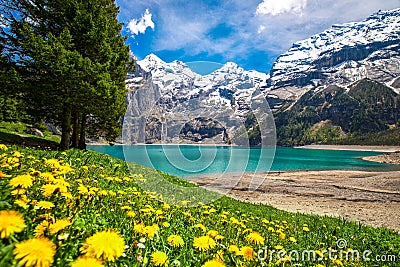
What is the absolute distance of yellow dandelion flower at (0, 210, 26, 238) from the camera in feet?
4.21

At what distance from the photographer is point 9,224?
132cm

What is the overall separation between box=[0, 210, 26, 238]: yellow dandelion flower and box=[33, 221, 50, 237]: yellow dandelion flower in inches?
17.2

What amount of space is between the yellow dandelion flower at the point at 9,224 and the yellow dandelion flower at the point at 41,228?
0.44 metres

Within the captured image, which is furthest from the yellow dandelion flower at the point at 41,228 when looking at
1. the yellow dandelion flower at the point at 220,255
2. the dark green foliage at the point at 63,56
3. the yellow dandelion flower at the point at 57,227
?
the dark green foliage at the point at 63,56

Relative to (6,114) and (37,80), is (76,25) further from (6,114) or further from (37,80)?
(6,114)

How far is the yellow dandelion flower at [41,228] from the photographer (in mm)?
1765

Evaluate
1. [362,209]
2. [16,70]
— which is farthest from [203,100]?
[362,209]

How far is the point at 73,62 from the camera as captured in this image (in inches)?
630

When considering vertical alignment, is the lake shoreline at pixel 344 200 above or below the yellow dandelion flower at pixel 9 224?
below

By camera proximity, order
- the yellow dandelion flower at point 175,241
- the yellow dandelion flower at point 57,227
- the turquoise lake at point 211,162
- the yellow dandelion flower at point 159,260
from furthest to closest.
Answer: the turquoise lake at point 211,162 < the yellow dandelion flower at point 175,241 < the yellow dandelion flower at point 159,260 < the yellow dandelion flower at point 57,227

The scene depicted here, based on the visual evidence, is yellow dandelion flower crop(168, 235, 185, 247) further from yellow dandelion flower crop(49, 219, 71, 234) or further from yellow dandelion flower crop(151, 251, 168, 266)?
yellow dandelion flower crop(49, 219, 71, 234)

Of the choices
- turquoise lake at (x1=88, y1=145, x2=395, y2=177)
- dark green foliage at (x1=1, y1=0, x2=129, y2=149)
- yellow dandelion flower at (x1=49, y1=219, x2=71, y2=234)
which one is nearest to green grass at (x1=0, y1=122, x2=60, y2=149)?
dark green foliage at (x1=1, y1=0, x2=129, y2=149)

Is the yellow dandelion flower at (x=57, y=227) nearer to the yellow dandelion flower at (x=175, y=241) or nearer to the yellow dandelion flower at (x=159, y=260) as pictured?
the yellow dandelion flower at (x=159, y=260)

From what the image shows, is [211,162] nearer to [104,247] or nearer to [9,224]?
[104,247]
